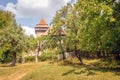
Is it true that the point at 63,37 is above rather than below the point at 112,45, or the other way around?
above

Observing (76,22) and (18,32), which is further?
(18,32)

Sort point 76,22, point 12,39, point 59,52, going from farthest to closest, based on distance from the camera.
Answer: point 59,52, point 12,39, point 76,22

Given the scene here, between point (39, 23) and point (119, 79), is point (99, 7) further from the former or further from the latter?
point (39, 23)

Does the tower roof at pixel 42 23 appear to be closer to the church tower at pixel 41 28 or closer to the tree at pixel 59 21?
the church tower at pixel 41 28

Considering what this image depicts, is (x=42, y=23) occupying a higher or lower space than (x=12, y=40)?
higher

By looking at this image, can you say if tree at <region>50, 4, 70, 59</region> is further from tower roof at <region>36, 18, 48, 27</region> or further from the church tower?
tower roof at <region>36, 18, 48, 27</region>

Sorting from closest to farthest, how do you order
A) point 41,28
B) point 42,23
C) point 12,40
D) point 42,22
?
point 12,40
point 41,28
point 42,23
point 42,22

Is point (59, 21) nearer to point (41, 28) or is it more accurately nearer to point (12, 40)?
point (12, 40)

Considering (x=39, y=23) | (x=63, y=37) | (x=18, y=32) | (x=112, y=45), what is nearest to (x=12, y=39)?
(x=18, y=32)

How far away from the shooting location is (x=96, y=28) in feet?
75.9

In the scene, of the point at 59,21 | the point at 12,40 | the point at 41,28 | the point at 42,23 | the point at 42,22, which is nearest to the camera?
the point at 59,21

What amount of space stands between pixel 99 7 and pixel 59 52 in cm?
3643

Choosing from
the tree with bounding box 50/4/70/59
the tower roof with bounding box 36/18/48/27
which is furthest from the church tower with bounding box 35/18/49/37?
the tree with bounding box 50/4/70/59

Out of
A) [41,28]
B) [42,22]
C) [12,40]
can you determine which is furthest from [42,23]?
[12,40]
